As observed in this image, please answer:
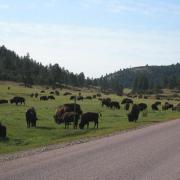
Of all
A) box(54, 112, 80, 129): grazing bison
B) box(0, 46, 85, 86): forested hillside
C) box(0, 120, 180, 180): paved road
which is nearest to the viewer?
box(0, 120, 180, 180): paved road

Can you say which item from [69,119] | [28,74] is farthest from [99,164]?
[28,74]

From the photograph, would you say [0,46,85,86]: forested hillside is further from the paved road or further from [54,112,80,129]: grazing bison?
the paved road

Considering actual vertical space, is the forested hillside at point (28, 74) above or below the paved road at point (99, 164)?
above

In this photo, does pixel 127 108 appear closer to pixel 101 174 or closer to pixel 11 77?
pixel 101 174

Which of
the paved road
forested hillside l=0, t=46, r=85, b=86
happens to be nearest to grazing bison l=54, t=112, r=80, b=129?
the paved road

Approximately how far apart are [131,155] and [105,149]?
7.43 feet

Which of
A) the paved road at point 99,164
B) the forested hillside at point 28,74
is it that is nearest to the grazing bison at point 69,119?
the paved road at point 99,164

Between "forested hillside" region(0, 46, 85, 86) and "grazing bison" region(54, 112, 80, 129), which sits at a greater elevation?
"forested hillside" region(0, 46, 85, 86)

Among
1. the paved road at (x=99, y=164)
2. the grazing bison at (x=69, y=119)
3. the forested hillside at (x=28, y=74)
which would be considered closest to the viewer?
the paved road at (x=99, y=164)

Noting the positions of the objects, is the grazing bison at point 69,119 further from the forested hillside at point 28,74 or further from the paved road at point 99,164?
the forested hillside at point 28,74

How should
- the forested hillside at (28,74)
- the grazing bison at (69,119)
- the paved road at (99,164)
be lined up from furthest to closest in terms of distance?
the forested hillside at (28,74) < the grazing bison at (69,119) < the paved road at (99,164)

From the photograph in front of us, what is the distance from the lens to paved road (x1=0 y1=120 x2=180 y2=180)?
14359 millimetres

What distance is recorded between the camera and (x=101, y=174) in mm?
14719

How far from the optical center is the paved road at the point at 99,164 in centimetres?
1436
